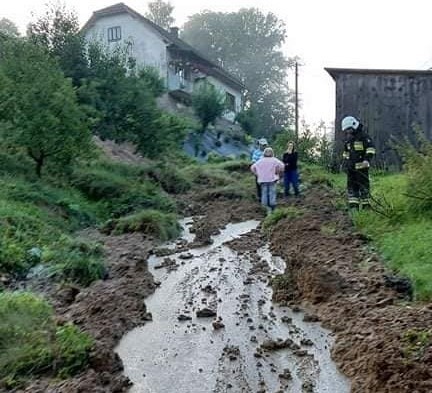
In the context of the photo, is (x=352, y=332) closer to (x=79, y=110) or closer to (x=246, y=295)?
(x=246, y=295)

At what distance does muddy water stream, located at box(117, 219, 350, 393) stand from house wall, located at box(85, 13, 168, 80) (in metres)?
35.1

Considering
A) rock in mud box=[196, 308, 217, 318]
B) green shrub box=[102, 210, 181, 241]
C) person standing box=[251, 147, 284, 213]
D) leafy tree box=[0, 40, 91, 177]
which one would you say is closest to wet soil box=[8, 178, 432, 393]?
rock in mud box=[196, 308, 217, 318]

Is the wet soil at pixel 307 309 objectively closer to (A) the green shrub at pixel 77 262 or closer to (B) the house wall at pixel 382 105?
(A) the green shrub at pixel 77 262

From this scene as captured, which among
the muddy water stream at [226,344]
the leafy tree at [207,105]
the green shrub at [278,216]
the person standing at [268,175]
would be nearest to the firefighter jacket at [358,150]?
the green shrub at [278,216]

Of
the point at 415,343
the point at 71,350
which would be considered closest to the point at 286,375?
the point at 415,343

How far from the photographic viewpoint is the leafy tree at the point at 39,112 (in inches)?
562

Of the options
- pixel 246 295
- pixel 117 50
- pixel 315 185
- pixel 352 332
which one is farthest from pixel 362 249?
pixel 117 50

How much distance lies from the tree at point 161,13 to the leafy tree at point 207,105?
37.6m

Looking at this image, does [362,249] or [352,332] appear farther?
[362,249]

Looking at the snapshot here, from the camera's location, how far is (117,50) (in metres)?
22.9

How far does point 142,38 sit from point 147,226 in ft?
107

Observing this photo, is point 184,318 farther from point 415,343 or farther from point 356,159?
point 356,159

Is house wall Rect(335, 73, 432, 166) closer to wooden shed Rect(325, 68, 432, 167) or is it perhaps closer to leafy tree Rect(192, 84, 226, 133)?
wooden shed Rect(325, 68, 432, 167)

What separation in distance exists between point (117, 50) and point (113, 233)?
12.9 metres
